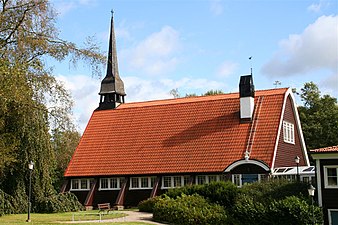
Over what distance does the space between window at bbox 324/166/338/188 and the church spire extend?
854 inches

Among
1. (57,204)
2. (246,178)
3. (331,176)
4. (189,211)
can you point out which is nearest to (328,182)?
(331,176)

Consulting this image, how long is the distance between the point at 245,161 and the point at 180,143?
19.2 ft

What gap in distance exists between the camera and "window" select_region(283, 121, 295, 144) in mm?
32844

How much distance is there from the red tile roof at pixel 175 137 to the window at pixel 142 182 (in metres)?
Result: 0.69

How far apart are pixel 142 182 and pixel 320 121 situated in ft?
56.1

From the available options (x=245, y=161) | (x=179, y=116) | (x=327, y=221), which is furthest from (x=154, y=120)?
(x=327, y=221)

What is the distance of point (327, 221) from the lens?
22938mm

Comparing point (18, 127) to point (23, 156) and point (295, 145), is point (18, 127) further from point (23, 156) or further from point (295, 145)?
point (295, 145)

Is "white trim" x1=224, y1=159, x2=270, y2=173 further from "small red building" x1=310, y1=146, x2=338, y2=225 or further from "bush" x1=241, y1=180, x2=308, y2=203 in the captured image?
"small red building" x1=310, y1=146, x2=338, y2=225

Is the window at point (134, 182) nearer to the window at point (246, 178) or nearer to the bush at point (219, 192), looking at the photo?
the window at point (246, 178)

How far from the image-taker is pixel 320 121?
4262 centimetres

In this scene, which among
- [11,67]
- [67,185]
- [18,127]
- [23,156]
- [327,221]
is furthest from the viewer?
[67,185]

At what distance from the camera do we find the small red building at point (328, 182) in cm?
2300

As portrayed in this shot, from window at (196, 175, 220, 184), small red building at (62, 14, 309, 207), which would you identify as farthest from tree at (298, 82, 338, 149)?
window at (196, 175, 220, 184)
